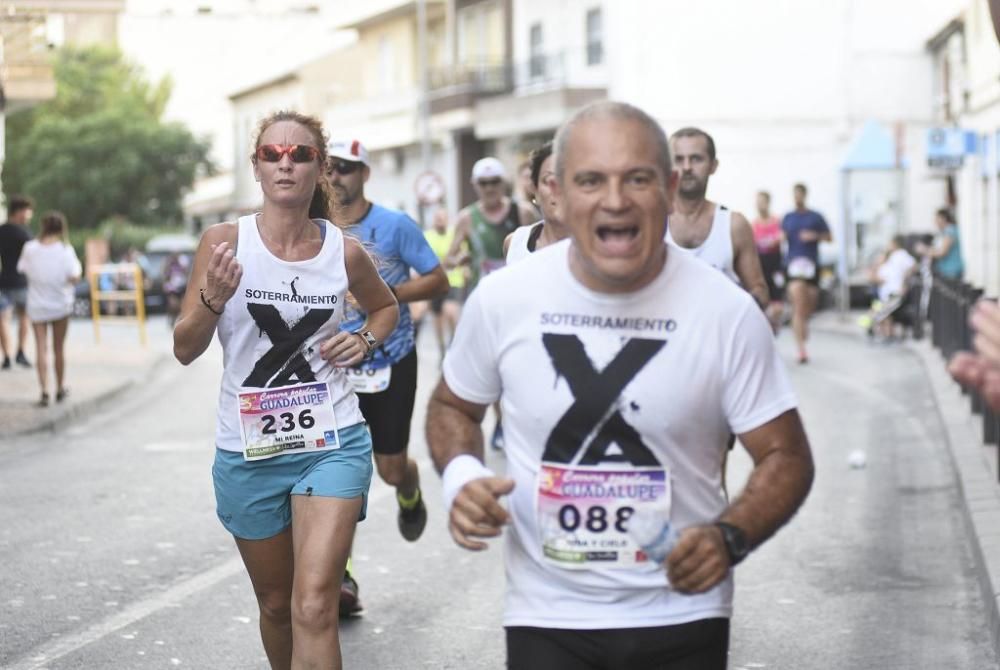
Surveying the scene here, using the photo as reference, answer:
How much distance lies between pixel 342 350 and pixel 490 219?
8008 mm

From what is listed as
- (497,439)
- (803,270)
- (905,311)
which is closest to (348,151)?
(497,439)

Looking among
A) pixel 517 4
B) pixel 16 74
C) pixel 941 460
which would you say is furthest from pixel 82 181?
pixel 941 460

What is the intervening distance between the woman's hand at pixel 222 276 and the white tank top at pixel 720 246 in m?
3.28

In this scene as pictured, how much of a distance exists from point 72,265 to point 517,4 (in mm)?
30273

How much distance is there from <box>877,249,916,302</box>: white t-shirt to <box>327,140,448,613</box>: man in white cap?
1783cm

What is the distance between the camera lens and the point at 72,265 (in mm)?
18797

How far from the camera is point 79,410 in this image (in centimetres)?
1770

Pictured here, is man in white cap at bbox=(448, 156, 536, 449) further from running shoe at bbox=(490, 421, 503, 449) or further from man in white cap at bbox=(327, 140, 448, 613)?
man in white cap at bbox=(327, 140, 448, 613)

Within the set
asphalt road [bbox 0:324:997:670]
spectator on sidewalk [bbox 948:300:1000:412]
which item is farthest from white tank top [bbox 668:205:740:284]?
spectator on sidewalk [bbox 948:300:1000:412]

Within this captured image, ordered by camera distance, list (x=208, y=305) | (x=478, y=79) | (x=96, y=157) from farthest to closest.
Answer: (x=96, y=157)
(x=478, y=79)
(x=208, y=305)

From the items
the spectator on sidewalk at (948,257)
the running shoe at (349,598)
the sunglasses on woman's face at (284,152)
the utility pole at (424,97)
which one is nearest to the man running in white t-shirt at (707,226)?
the running shoe at (349,598)

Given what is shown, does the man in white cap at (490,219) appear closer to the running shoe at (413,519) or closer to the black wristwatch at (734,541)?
the running shoe at (413,519)

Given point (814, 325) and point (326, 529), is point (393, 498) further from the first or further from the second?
point (814, 325)

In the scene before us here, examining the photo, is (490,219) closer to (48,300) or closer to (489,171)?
(489,171)
